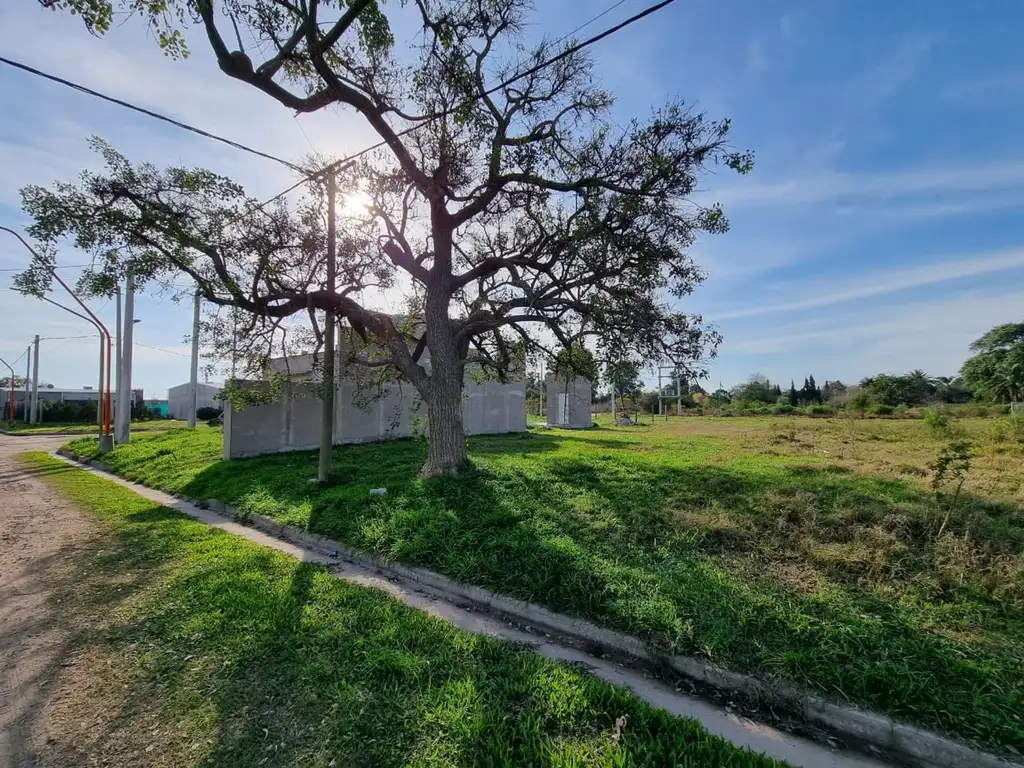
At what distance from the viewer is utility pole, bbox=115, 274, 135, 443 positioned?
14.6 m

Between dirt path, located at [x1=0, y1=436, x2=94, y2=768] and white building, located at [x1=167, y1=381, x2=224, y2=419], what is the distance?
113 ft

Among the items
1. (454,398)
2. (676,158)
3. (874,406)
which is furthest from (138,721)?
(874,406)

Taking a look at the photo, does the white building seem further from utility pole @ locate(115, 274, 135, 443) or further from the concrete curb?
utility pole @ locate(115, 274, 135, 443)

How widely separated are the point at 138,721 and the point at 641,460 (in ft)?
25.8

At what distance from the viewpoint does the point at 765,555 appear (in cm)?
415

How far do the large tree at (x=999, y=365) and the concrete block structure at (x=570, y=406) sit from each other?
33562mm

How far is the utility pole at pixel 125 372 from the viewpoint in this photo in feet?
48.0

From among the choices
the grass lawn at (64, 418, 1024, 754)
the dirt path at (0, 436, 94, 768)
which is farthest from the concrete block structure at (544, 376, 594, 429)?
the dirt path at (0, 436, 94, 768)

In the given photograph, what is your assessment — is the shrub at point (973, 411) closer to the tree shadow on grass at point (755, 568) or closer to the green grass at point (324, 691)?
the tree shadow on grass at point (755, 568)

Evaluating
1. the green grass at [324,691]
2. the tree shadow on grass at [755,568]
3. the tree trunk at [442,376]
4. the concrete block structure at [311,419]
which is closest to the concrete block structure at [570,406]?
the concrete block structure at [311,419]

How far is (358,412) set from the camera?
43.9 feet

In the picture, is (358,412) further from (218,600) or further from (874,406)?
(874,406)

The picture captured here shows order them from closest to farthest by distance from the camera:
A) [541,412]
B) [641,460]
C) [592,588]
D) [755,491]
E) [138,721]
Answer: [138,721]
[592,588]
[755,491]
[641,460]
[541,412]

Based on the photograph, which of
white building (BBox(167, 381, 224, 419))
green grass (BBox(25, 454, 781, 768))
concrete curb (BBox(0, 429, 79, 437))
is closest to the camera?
green grass (BBox(25, 454, 781, 768))
